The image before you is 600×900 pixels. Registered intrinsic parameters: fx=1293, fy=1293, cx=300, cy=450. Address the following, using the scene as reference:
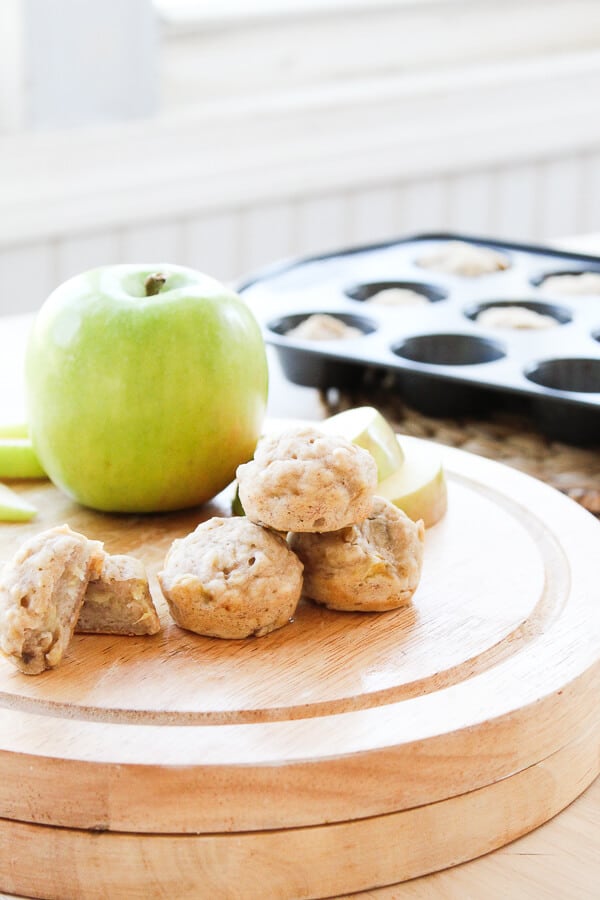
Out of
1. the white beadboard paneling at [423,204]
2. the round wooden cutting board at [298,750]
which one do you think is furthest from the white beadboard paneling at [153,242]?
the round wooden cutting board at [298,750]

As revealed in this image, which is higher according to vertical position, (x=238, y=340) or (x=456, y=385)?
(x=238, y=340)

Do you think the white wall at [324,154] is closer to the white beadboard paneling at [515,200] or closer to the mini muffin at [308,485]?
the white beadboard paneling at [515,200]

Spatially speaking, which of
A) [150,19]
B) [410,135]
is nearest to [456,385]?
[150,19]

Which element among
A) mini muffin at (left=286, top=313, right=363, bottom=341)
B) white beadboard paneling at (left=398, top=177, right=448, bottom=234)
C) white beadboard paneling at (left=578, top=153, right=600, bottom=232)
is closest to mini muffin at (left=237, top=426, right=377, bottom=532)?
mini muffin at (left=286, top=313, right=363, bottom=341)

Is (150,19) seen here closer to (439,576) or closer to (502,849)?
(439,576)

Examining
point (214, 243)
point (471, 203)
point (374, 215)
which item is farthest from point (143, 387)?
point (471, 203)

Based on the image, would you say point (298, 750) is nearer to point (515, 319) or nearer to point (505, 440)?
point (505, 440)
